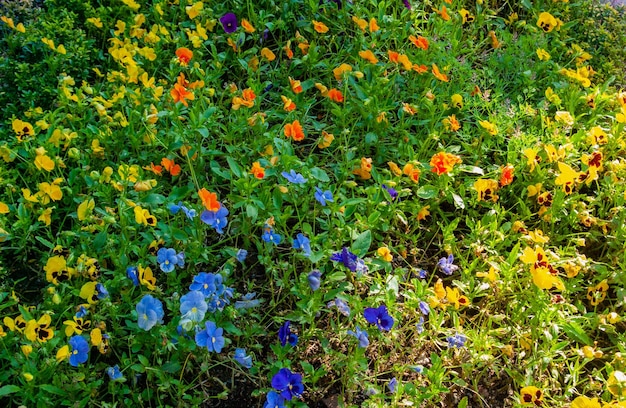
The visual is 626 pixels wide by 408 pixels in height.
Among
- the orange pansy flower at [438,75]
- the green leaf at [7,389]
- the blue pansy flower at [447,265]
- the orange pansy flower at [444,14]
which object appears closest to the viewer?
the green leaf at [7,389]

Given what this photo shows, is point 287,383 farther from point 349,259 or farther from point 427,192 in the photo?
point 427,192

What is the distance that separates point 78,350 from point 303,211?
916 mm

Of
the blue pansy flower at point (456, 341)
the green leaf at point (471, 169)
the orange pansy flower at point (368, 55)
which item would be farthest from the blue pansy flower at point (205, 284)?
the orange pansy flower at point (368, 55)

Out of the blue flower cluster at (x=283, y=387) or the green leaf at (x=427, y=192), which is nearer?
the blue flower cluster at (x=283, y=387)

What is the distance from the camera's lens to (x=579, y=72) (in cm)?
325

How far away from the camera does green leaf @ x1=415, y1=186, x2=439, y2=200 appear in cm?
264

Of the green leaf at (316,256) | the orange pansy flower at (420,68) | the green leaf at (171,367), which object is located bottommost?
the green leaf at (171,367)

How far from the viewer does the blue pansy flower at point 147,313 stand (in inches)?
77.2

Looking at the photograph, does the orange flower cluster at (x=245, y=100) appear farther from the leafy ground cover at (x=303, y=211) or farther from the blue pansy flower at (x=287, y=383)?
the blue pansy flower at (x=287, y=383)

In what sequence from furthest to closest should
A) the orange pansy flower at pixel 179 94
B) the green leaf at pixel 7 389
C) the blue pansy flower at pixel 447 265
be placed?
the orange pansy flower at pixel 179 94, the blue pansy flower at pixel 447 265, the green leaf at pixel 7 389

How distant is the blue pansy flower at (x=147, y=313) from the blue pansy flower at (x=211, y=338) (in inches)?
→ 5.5

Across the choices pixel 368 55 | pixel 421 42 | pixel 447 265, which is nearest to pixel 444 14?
pixel 421 42

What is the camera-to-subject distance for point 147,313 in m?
1.97

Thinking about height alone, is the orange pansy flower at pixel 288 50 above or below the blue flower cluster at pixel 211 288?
above
